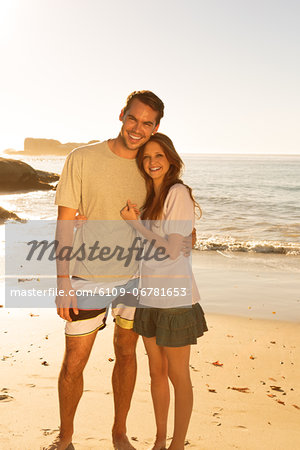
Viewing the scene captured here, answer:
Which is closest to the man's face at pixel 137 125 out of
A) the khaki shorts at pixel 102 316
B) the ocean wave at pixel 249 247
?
the khaki shorts at pixel 102 316

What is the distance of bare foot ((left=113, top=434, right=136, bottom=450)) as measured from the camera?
3.46 m

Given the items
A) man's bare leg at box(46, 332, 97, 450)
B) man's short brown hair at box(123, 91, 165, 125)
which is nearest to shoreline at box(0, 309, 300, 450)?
man's bare leg at box(46, 332, 97, 450)

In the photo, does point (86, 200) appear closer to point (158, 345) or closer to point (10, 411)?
point (158, 345)

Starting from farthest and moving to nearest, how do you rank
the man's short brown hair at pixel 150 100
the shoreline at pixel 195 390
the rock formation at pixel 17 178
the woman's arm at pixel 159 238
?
the rock formation at pixel 17 178
the shoreline at pixel 195 390
the man's short brown hair at pixel 150 100
the woman's arm at pixel 159 238

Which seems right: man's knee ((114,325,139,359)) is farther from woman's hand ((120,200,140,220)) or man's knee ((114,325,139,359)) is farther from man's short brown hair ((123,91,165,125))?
man's short brown hair ((123,91,165,125))

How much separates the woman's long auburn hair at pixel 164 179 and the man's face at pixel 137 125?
0.20ft

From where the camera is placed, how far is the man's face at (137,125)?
3.27m

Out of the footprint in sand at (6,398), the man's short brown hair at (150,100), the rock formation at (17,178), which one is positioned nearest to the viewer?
the man's short brown hair at (150,100)

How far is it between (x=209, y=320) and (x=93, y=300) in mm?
3562

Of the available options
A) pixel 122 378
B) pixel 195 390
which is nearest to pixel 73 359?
pixel 122 378

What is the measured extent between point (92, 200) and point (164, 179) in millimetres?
592

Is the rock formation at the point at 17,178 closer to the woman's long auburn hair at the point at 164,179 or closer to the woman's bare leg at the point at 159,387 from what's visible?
the woman's long auburn hair at the point at 164,179

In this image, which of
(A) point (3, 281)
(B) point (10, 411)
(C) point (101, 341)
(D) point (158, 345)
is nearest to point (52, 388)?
(B) point (10, 411)

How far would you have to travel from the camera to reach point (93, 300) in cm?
337
